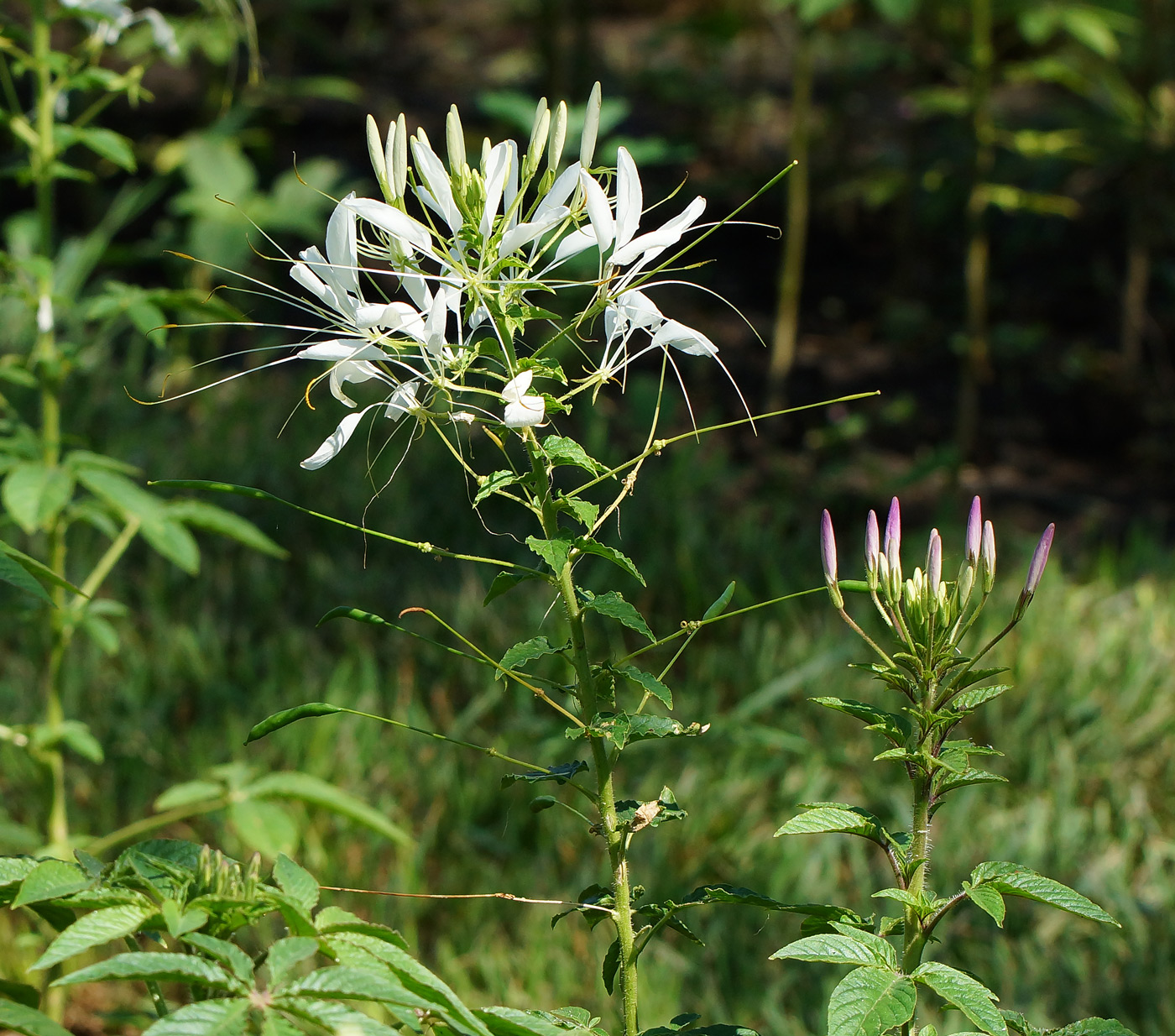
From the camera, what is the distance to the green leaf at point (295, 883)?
2.52 feet

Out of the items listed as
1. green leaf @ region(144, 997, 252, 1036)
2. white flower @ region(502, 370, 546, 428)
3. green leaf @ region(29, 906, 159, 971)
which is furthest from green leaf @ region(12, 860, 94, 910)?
white flower @ region(502, 370, 546, 428)

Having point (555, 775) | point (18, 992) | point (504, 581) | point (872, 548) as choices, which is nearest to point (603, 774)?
point (555, 775)

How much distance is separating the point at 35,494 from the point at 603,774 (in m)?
0.90

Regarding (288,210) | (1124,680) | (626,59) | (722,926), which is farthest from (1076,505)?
(626,59)

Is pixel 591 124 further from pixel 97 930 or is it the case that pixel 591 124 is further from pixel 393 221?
pixel 97 930

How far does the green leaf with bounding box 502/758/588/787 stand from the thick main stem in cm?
2

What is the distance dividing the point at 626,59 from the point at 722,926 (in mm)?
6219

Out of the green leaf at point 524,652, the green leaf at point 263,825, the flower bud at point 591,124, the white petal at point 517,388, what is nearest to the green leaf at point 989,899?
the green leaf at point 524,652

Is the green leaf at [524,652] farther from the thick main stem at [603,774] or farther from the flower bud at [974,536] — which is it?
the flower bud at [974,536]

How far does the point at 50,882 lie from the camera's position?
2.39ft

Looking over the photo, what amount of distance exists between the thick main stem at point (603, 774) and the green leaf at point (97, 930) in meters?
0.31

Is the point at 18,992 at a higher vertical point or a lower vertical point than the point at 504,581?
lower

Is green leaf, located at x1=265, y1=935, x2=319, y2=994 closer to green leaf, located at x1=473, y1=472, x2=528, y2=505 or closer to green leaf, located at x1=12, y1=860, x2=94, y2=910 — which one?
green leaf, located at x1=12, y1=860, x2=94, y2=910

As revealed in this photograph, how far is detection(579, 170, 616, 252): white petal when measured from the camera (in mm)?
721
